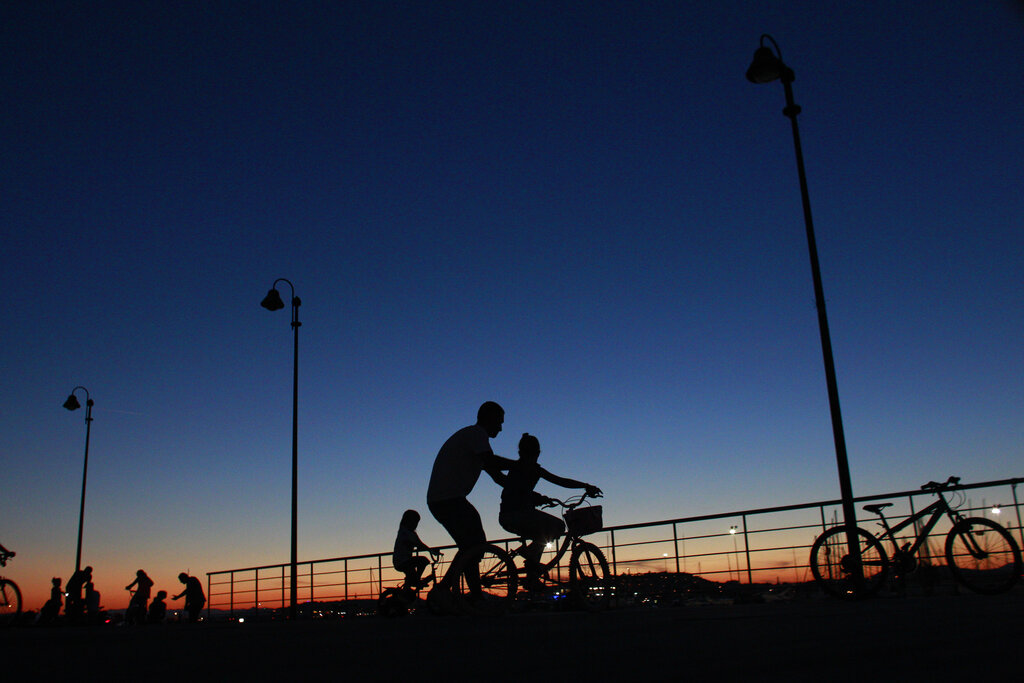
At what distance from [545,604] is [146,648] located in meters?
4.44

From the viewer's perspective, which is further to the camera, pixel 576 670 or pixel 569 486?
pixel 569 486

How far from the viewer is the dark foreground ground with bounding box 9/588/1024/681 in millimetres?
2068

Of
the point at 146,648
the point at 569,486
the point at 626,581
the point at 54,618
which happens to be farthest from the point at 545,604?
the point at 54,618

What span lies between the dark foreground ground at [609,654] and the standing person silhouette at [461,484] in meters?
2.27

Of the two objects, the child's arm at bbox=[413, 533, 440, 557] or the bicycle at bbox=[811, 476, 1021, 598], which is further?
the child's arm at bbox=[413, 533, 440, 557]

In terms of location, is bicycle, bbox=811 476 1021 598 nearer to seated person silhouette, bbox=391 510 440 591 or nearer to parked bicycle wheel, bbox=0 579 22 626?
seated person silhouette, bbox=391 510 440 591

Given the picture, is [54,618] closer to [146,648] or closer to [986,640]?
[146,648]

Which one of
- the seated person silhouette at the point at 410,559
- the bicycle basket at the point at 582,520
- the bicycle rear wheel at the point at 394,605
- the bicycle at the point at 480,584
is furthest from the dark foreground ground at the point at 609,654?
the bicycle rear wheel at the point at 394,605

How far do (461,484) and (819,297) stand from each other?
4.85m

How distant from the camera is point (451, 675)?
2188 mm

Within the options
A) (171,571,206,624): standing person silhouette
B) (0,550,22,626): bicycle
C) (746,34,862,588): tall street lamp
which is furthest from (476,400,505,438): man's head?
(171,571,206,624): standing person silhouette

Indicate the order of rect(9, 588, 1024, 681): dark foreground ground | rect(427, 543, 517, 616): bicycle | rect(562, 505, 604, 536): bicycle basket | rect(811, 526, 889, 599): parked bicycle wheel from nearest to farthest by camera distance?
1. rect(9, 588, 1024, 681): dark foreground ground
2. rect(427, 543, 517, 616): bicycle
3. rect(562, 505, 604, 536): bicycle basket
4. rect(811, 526, 889, 599): parked bicycle wheel

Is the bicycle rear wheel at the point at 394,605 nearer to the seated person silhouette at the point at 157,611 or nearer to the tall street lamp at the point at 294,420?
the tall street lamp at the point at 294,420

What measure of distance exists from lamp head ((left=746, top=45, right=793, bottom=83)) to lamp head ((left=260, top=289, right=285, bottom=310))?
37.2 ft
